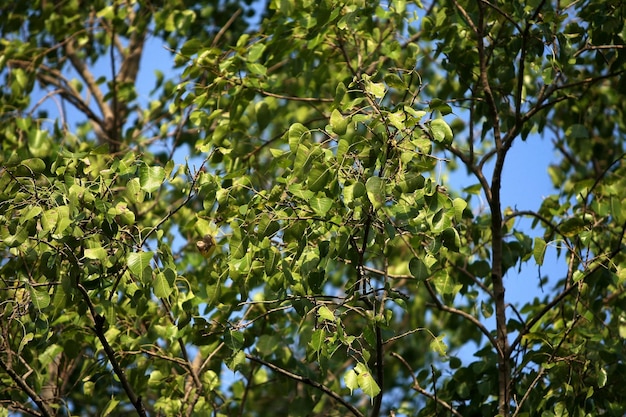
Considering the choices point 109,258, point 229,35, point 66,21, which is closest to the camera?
point 109,258

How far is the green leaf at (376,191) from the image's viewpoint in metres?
2.46

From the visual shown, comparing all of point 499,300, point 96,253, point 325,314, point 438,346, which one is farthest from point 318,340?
point 499,300

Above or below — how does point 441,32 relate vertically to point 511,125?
above

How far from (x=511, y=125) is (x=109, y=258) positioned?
1.69 metres

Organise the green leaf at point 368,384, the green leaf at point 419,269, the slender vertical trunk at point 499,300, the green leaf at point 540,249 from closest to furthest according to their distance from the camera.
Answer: the green leaf at point 368,384, the green leaf at point 419,269, the green leaf at point 540,249, the slender vertical trunk at point 499,300

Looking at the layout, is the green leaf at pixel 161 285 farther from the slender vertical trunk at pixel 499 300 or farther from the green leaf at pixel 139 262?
the slender vertical trunk at pixel 499 300

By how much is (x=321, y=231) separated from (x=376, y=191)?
1.36 feet

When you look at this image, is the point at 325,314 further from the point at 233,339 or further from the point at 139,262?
the point at 139,262

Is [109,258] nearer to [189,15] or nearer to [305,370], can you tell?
[305,370]

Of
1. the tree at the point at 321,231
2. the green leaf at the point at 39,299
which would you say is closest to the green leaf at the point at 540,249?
the tree at the point at 321,231

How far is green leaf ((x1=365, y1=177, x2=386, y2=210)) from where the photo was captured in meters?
2.46

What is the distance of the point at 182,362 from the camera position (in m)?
3.53

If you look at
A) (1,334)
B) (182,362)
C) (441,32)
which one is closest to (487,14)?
(441,32)

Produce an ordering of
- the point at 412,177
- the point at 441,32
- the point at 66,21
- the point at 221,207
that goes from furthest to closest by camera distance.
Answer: the point at 66,21 → the point at 441,32 → the point at 221,207 → the point at 412,177
